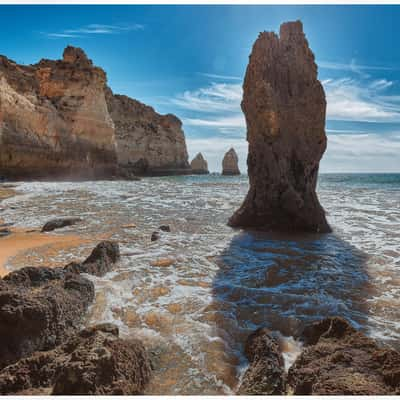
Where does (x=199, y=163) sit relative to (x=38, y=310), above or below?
above

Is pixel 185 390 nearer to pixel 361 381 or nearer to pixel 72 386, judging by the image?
pixel 72 386

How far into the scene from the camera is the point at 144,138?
4594cm

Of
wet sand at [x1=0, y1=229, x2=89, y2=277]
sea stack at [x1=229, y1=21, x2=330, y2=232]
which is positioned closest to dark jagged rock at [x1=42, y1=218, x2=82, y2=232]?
wet sand at [x1=0, y1=229, x2=89, y2=277]

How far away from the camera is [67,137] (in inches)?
950

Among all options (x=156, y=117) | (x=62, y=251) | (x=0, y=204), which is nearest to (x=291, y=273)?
(x=62, y=251)

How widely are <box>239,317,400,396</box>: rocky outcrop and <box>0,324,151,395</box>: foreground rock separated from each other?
689 mm

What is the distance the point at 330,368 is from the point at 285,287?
166 cm

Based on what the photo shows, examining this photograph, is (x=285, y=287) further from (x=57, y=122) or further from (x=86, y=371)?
(x=57, y=122)

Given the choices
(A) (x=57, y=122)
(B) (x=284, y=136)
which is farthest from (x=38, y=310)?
(A) (x=57, y=122)

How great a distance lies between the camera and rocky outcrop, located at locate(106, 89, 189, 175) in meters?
43.9

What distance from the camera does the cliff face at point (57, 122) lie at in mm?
18566

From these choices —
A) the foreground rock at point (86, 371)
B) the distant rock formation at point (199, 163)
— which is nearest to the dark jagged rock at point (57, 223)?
the foreground rock at point (86, 371)

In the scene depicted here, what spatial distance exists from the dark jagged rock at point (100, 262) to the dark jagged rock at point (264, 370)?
219 cm

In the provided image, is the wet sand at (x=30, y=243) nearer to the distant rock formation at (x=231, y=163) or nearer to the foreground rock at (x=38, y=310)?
the foreground rock at (x=38, y=310)
